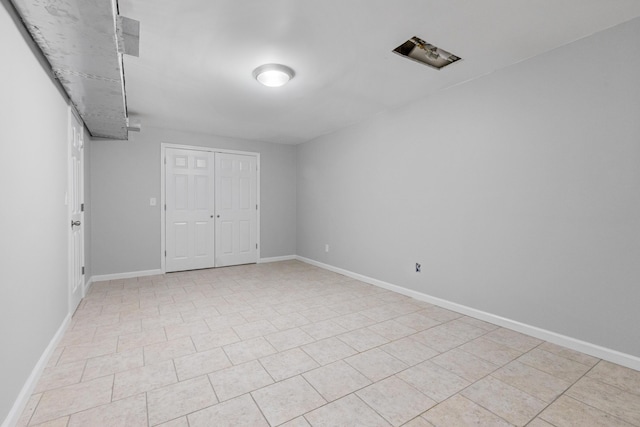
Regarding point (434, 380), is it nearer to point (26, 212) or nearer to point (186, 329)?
point (186, 329)

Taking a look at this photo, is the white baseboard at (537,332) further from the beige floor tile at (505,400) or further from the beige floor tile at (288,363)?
the beige floor tile at (288,363)

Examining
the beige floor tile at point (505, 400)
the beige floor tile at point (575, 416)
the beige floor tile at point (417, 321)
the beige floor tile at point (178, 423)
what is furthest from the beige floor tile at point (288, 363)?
the beige floor tile at point (575, 416)

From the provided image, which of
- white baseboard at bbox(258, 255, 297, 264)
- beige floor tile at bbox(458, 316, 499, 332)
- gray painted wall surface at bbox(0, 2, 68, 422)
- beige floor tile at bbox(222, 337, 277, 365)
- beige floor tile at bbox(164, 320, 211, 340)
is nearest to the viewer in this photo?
gray painted wall surface at bbox(0, 2, 68, 422)

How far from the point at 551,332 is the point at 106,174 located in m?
5.81

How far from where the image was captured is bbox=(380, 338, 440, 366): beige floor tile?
2.24m

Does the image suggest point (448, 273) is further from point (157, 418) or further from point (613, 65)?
point (157, 418)

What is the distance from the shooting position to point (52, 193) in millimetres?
2383

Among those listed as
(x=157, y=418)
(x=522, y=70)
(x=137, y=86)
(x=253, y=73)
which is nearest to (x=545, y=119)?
(x=522, y=70)

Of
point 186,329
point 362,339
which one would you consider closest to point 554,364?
point 362,339

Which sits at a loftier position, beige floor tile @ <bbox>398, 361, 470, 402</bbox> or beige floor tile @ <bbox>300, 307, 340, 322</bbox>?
beige floor tile @ <bbox>300, 307, 340, 322</bbox>

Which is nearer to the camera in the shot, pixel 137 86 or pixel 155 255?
pixel 137 86

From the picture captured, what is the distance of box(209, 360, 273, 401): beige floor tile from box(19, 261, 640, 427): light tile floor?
0.01 m

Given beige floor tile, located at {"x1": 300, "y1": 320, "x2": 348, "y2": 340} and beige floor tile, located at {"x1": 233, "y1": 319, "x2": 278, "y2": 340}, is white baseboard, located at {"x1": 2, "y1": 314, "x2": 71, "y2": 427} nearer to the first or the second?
beige floor tile, located at {"x1": 233, "y1": 319, "x2": 278, "y2": 340}

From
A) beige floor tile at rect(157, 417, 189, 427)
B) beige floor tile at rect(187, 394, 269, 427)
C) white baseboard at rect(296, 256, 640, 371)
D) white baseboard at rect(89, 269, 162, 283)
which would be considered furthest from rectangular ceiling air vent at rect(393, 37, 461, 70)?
white baseboard at rect(89, 269, 162, 283)
